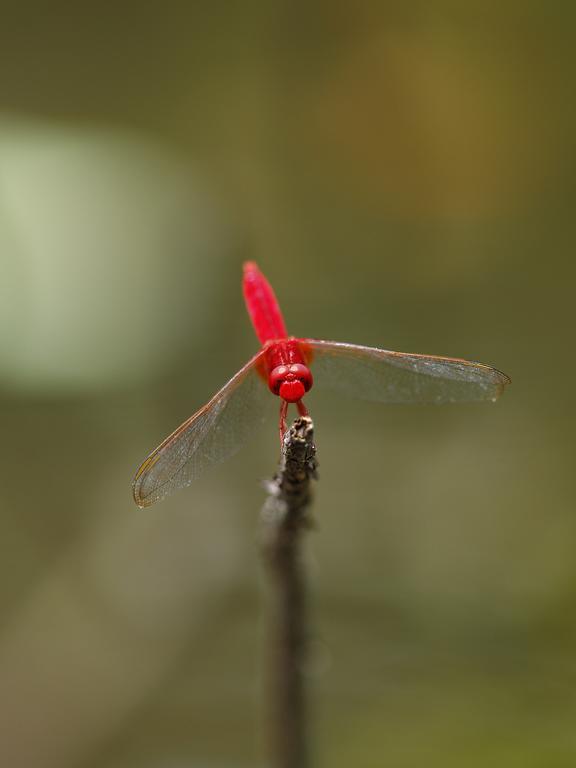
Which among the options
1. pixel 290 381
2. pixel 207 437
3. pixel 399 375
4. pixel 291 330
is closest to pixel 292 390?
pixel 290 381

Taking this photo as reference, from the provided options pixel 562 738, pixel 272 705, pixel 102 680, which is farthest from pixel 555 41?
pixel 102 680

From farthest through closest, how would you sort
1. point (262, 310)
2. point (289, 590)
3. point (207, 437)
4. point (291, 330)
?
point (291, 330), point (262, 310), point (207, 437), point (289, 590)

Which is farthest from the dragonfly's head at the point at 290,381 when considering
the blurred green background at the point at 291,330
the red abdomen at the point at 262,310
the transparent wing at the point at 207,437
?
the blurred green background at the point at 291,330

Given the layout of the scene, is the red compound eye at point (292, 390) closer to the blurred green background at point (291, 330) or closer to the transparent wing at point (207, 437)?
the transparent wing at point (207, 437)

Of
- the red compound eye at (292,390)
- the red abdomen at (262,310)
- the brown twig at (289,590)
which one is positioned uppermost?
the red abdomen at (262,310)

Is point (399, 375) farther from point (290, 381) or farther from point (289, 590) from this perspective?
point (289, 590)

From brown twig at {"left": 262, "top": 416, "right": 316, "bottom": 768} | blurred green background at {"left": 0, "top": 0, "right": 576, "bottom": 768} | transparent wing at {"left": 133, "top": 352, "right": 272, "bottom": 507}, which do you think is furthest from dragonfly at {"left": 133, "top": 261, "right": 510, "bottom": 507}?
blurred green background at {"left": 0, "top": 0, "right": 576, "bottom": 768}

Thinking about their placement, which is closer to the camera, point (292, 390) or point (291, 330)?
point (292, 390)
